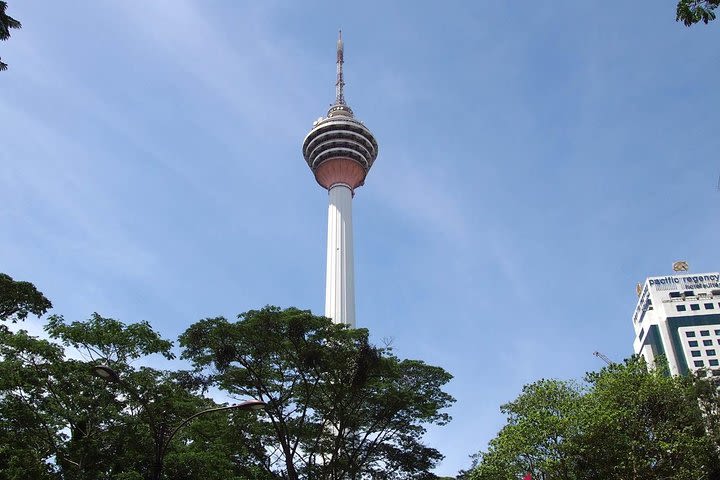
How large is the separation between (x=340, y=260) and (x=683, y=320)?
6157cm

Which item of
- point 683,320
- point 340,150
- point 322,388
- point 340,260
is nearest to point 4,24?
point 322,388

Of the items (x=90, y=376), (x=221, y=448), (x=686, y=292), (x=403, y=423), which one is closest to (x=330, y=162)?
(x=403, y=423)

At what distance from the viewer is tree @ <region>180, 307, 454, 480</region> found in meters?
30.5

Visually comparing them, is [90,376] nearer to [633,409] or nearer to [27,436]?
[27,436]

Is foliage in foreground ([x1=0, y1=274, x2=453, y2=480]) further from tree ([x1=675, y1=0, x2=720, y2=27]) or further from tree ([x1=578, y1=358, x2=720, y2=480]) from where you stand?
tree ([x1=675, y1=0, x2=720, y2=27])

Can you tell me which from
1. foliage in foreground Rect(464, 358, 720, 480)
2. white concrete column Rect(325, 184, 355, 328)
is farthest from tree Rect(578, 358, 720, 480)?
white concrete column Rect(325, 184, 355, 328)

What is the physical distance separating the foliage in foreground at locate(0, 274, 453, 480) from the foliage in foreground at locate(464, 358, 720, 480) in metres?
5.42

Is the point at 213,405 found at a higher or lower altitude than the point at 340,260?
lower

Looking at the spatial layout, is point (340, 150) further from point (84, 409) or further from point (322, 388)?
point (84, 409)

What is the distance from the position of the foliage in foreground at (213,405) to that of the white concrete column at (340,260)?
24791mm

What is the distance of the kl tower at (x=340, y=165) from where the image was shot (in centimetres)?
6359

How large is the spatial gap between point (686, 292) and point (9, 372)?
101m

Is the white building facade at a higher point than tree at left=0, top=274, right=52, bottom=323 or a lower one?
higher

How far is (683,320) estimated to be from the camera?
99.2m
